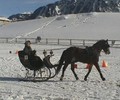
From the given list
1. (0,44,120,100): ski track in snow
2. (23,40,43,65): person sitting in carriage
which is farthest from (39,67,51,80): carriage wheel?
(23,40,43,65): person sitting in carriage

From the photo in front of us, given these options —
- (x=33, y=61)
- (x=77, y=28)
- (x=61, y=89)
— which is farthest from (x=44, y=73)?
(x=77, y=28)

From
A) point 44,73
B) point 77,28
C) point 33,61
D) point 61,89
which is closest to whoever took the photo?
point 61,89

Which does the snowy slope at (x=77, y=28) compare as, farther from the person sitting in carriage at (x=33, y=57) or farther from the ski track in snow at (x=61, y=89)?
the ski track in snow at (x=61, y=89)

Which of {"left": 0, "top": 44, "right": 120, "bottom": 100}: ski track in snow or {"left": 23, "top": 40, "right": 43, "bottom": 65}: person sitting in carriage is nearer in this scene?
{"left": 0, "top": 44, "right": 120, "bottom": 100}: ski track in snow

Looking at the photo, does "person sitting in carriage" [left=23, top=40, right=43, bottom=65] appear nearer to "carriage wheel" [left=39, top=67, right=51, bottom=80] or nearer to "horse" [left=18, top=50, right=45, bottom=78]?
"horse" [left=18, top=50, right=45, bottom=78]

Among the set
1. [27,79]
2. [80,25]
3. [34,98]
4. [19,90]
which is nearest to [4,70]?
[27,79]

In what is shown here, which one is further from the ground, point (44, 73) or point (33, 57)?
point (33, 57)

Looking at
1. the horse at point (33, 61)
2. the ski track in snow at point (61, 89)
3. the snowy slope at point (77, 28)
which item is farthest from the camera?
the snowy slope at point (77, 28)

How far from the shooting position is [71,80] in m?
14.8

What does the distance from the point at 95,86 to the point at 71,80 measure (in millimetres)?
1959

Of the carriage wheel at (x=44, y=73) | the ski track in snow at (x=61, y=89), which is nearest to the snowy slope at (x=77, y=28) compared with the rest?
the carriage wheel at (x=44, y=73)

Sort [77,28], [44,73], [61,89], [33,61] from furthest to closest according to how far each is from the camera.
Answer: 1. [77,28]
2. [44,73]
3. [33,61]
4. [61,89]

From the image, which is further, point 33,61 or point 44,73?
point 44,73

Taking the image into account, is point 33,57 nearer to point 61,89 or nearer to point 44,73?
point 44,73
